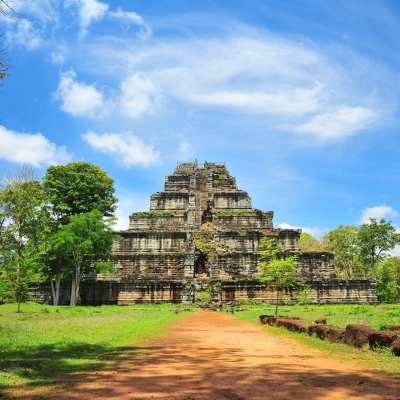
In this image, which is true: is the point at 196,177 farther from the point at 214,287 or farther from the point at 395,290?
the point at 395,290

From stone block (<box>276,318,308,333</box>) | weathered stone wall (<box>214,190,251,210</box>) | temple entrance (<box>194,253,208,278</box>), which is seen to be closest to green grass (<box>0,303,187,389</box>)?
stone block (<box>276,318,308,333</box>)

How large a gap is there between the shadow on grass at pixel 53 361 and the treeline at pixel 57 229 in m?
16.5

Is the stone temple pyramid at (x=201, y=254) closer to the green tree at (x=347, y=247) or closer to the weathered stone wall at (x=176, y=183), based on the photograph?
the weathered stone wall at (x=176, y=183)

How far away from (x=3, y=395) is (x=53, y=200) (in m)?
30.4

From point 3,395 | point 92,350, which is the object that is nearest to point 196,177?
point 92,350

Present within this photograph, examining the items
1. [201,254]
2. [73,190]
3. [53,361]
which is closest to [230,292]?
[201,254]

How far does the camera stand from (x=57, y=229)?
1291 inches

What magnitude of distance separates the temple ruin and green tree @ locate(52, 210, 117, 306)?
233 cm

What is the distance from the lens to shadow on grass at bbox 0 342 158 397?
5941 millimetres

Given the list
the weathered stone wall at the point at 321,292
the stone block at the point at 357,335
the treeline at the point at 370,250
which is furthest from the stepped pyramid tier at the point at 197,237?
the stone block at the point at 357,335

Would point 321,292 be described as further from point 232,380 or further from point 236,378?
point 232,380

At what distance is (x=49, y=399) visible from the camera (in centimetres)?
489

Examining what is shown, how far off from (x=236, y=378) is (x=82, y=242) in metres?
23.5

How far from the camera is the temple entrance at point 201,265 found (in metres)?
33.7
